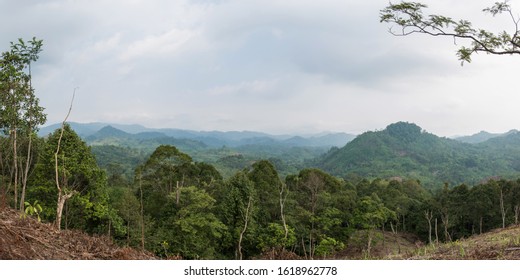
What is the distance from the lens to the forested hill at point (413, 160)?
314 ft

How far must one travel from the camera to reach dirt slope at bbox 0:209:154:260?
396 cm

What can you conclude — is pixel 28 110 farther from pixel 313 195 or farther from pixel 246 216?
pixel 313 195

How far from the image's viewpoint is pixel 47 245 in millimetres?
4398

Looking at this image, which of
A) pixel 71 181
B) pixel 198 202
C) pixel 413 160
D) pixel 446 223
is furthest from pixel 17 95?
pixel 413 160

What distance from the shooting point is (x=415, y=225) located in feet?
99.4

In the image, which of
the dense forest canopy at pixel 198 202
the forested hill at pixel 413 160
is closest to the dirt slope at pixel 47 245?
the dense forest canopy at pixel 198 202

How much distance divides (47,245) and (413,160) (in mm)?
131609

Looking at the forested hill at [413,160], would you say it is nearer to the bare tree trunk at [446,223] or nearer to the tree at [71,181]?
the bare tree trunk at [446,223]

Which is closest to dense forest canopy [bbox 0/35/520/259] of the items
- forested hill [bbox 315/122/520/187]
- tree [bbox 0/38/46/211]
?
tree [bbox 0/38/46/211]

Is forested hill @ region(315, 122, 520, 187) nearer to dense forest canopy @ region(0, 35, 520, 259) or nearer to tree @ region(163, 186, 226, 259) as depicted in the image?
dense forest canopy @ region(0, 35, 520, 259)

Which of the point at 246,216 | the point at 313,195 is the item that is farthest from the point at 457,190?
the point at 246,216

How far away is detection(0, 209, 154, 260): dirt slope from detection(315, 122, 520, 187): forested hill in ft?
264

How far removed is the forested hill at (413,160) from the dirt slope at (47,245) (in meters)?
80.6
